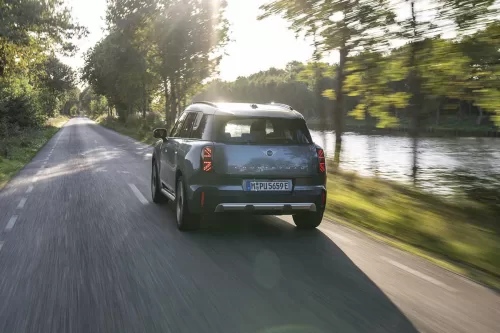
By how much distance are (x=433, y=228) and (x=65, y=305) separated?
5.33 metres

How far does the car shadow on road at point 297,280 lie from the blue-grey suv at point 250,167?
429mm

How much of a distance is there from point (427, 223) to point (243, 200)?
309cm

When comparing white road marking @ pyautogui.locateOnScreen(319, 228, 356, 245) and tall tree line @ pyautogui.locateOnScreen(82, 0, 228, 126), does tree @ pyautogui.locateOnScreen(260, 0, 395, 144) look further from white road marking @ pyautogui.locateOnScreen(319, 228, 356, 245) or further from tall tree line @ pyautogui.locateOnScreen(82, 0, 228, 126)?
tall tree line @ pyautogui.locateOnScreen(82, 0, 228, 126)

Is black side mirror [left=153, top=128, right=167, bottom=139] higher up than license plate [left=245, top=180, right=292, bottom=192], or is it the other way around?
black side mirror [left=153, top=128, right=167, bottom=139]

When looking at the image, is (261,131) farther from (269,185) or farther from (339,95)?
(339,95)

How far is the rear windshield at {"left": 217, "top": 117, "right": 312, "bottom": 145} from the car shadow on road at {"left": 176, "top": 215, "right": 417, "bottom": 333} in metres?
1.29

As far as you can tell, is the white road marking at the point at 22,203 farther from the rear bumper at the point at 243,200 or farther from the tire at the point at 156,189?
the rear bumper at the point at 243,200

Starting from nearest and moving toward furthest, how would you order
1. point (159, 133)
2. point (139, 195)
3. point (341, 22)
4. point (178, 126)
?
point (178, 126), point (159, 133), point (139, 195), point (341, 22)

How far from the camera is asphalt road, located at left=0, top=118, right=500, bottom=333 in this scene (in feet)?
12.6

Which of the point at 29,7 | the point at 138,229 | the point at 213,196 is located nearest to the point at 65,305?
the point at 213,196

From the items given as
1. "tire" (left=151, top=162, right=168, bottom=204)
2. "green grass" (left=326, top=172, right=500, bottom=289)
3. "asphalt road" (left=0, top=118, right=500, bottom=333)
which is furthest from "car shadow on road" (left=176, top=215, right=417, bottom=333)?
"tire" (left=151, top=162, right=168, bottom=204)

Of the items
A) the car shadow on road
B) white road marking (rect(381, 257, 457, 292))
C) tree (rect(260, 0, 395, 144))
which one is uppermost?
tree (rect(260, 0, 395, 144))

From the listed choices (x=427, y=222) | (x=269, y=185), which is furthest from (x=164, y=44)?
(x=269, y=185)

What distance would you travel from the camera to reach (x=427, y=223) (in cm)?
779
